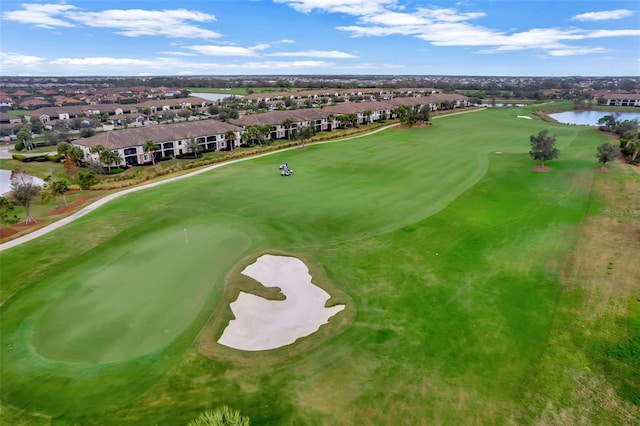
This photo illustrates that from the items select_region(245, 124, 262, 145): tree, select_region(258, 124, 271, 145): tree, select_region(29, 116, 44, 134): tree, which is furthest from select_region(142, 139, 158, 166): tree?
select_region(29, 116, 44, 134): tree

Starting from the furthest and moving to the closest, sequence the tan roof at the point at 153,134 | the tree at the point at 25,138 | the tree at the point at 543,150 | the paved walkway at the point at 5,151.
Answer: the tree at the point at 25,138
the paved walkway at the point at 5,151
the tan roof at the point at 153,134
the tree at the point at 543,150

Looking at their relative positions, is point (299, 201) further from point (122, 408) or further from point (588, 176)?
point (588, 176)

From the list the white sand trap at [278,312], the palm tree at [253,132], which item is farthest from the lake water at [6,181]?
the white sand trap at [278,312]

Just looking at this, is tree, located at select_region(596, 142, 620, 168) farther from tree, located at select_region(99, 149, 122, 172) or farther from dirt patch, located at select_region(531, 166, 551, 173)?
tree, located at select_region(99, 149, 122, 172)

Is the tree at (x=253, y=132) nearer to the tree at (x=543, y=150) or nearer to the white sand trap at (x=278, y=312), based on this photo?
the tree at (x=543, y=150)

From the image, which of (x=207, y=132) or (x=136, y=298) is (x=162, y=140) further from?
(x=136, y=298)

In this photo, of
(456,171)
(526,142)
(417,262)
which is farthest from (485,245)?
(526,142)

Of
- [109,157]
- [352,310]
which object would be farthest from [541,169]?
[109,157]
